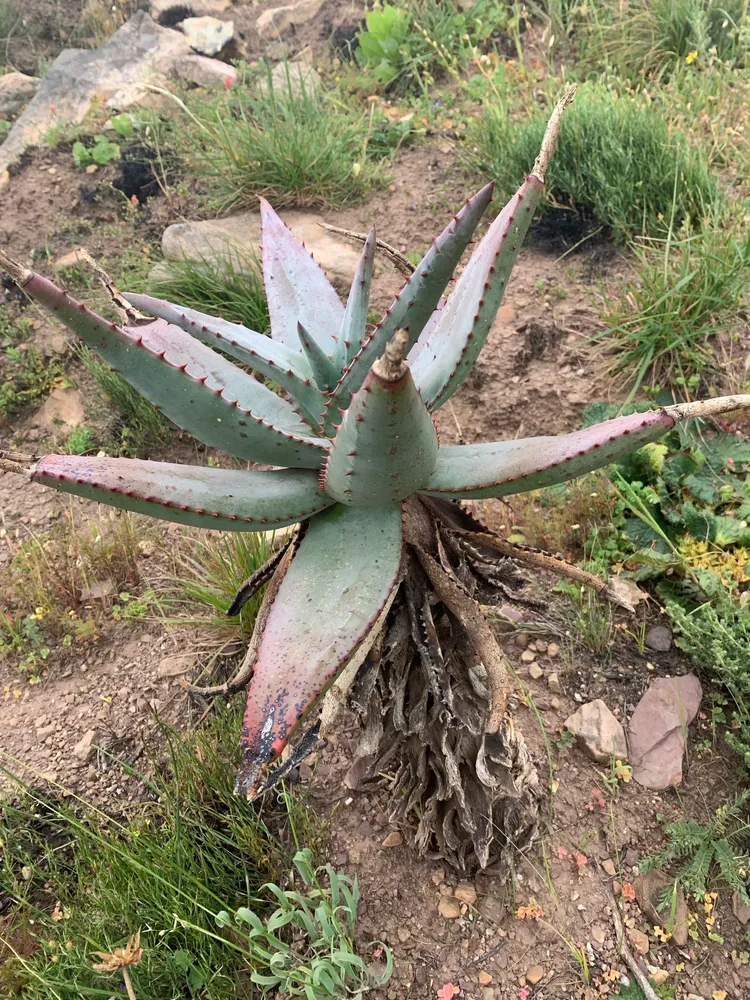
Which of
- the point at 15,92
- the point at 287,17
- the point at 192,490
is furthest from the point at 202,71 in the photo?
the point at 192,490

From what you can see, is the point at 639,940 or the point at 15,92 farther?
the point at 15,92

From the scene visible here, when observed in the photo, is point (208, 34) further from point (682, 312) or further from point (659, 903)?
point (659, 903)

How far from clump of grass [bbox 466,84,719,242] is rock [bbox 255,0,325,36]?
385cm

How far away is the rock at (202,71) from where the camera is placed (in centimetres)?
553

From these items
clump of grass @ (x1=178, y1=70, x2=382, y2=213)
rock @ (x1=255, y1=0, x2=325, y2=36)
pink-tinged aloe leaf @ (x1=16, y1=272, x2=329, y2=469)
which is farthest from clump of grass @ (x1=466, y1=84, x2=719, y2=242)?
rock @ (x1=255, y1=0, x2=325, y2=36)

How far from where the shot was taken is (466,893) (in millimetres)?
1748

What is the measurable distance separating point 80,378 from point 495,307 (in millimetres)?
3240

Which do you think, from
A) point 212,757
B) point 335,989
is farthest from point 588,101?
point 335,989

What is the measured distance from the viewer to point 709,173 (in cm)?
341

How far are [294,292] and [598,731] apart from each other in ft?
5.06

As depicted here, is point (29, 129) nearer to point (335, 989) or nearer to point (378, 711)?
point (378, 711)

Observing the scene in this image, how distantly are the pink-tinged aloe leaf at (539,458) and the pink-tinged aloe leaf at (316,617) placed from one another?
130mm

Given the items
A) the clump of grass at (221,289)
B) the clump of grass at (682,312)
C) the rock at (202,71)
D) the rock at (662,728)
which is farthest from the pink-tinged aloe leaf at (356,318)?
the rock at (202,71)

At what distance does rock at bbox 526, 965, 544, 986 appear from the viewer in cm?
161
